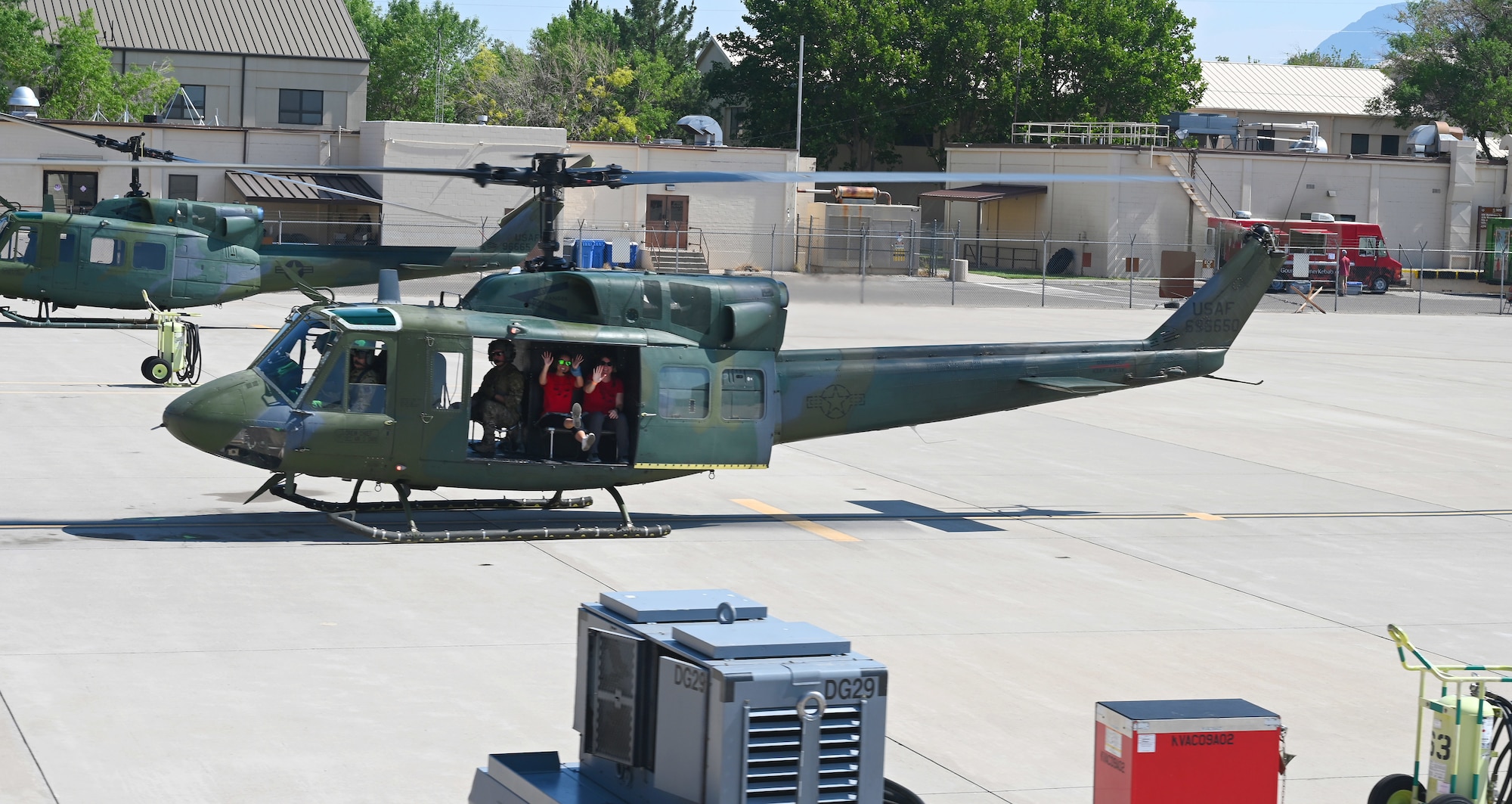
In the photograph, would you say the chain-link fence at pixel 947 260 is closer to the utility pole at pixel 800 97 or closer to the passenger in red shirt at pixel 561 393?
the utility pole at pixel 800 97

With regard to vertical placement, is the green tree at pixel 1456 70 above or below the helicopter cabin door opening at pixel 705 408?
above

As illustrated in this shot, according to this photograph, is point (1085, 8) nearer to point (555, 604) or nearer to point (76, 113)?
point (76, 113)

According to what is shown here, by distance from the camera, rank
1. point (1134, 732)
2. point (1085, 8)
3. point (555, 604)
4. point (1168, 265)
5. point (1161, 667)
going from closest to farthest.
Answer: point (1134, 732), point (1161, 667), point (555, 604), point (1168, 265), point (1085, 8)

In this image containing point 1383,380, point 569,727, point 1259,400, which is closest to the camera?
point 569,727

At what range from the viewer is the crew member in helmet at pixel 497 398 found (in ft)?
48.6

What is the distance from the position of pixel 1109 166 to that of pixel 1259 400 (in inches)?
1622

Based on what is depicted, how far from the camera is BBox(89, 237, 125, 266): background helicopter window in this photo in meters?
29.8

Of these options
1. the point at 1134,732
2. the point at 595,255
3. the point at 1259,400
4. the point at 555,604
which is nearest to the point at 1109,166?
the point at 595,255

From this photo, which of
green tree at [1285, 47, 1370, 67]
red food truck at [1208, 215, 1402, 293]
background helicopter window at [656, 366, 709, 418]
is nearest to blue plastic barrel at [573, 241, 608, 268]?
red food truck at [1208, 215, 1402, 293]

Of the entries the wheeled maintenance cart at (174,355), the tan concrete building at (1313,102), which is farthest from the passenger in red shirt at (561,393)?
the tan concrete building at (1313,102)

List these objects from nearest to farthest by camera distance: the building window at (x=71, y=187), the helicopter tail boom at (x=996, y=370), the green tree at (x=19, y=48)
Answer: the helicopter tail boom at (x=996, y=370), the building window at (x=71, y=187), the green tree at (x=19, y=48)

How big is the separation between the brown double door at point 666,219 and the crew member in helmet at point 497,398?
47.6 m

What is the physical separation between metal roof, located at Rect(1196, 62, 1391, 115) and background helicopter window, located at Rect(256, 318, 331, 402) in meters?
89.5

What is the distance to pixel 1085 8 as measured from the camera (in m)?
84.8
